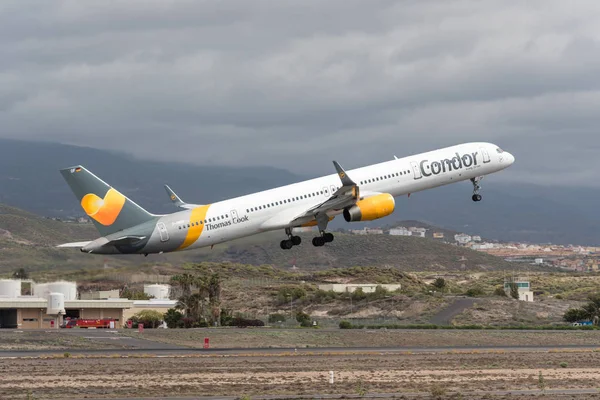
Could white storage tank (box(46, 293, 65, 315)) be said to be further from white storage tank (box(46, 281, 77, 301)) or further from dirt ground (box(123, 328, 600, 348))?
dirt ground (box(123, 328, 600, 348))

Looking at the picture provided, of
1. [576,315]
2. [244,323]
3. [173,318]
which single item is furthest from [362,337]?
[576,315]

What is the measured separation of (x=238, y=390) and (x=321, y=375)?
445 inches

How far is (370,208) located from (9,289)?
7227cm

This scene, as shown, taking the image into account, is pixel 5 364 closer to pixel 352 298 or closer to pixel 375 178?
pixel 375 178

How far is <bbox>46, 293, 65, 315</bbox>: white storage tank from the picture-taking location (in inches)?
5300

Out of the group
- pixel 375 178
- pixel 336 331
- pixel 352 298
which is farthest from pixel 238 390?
pixel 352 298

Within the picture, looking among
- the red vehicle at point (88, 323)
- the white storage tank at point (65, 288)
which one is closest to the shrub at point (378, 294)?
the red vehicle at point (88, 323)

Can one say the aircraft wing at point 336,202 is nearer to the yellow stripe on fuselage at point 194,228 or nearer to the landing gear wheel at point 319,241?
the landing gear wheel at point 319,241

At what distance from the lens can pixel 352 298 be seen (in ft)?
550

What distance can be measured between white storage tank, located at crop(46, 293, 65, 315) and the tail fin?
56478 millimetres

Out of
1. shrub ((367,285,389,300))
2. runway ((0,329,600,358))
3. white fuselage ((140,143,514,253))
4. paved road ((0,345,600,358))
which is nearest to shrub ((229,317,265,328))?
runway ((0,329,600,358))

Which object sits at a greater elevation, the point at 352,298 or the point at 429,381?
the point at 352,298

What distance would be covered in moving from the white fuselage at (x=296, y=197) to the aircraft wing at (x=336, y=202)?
0.49m

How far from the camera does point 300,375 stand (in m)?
74.8
